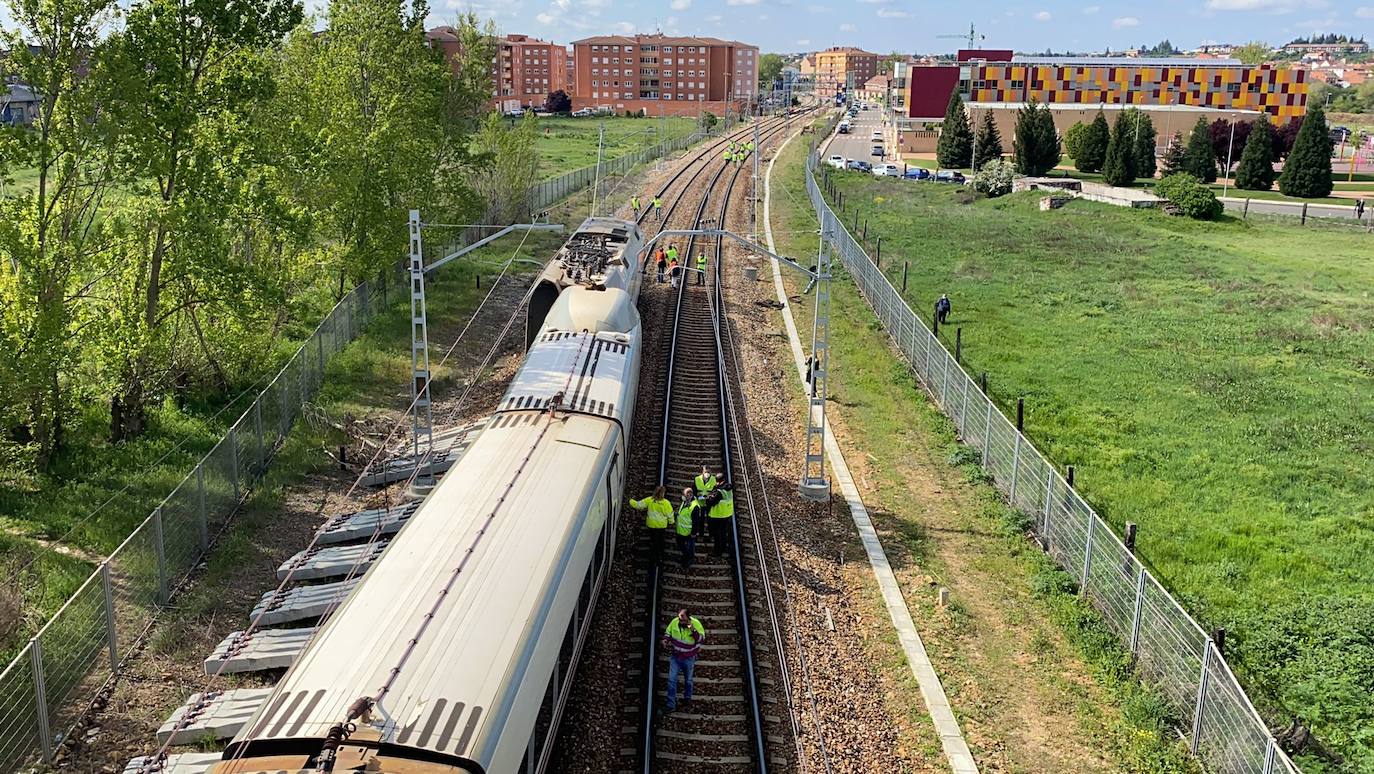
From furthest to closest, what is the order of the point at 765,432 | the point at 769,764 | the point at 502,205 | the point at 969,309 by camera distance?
1. the point at 502,205
2. the point at 969,309
3. the point at 765,432
4. the point at 769,764

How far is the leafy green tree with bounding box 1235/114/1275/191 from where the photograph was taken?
6931cm

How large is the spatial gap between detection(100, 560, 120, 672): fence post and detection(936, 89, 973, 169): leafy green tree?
78.5 meters

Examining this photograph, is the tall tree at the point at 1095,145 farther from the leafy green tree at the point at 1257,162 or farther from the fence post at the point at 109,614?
the fence post at the point at 109,614

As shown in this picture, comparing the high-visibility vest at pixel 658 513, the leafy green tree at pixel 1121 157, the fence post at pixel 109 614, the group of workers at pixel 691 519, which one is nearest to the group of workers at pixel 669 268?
the group of workers at pixel 691 519

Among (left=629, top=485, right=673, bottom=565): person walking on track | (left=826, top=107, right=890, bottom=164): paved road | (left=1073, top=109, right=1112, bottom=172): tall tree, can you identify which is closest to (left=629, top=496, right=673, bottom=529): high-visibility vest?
(left=629, top=485, right=673, bottom=565): person walking on track

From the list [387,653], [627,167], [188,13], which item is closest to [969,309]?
[188,13]

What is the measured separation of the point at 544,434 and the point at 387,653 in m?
5.57

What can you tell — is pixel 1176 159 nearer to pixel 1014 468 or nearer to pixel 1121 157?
pixel 1121 157

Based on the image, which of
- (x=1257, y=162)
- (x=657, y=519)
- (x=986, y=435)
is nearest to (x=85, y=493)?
(x=657, y=519)

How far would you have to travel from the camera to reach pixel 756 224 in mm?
51281

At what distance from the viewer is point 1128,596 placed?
14.5m

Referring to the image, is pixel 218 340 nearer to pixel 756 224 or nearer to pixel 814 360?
pixel 814 360

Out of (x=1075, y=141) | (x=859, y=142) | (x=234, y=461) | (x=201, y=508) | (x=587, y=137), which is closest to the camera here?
(x=201, y=508)

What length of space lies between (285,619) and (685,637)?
5829mm
